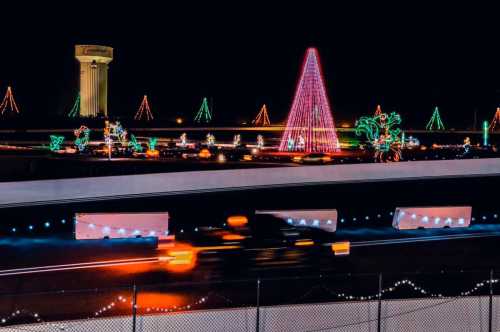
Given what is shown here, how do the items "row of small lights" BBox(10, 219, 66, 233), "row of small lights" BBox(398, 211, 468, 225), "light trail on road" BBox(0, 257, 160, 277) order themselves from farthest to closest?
"row of small lights" BBox(398, 211, 468, 225), "row of small lights" BBox(10, 219, 66, 233), "light trail on road" BBox(0, 257, 160, 277)

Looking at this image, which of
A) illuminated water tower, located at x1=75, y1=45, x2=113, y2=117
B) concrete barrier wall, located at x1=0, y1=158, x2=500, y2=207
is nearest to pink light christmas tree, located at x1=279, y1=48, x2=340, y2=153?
concrete barrier wall, located at x1=0, y1=158, x2=500, y2=207

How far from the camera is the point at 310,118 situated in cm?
5784

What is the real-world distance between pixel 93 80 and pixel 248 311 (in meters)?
114

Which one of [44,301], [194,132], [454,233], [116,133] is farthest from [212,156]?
[194,132]

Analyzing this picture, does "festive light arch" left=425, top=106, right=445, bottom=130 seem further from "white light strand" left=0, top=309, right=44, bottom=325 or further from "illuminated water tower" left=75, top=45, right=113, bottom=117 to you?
"white light strand" left=0, top=309, right=44, bottom=325

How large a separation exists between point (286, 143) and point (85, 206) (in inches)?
1800

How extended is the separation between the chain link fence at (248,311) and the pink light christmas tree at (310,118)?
40159 mm

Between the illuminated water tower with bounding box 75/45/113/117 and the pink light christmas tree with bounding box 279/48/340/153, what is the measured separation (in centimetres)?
6077

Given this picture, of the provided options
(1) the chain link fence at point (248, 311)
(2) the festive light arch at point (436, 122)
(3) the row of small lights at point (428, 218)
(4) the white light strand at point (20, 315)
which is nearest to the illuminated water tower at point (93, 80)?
(2) the festive light arch at point (436, 122)

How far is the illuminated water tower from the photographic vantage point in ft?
384

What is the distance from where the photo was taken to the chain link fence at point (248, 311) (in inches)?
379

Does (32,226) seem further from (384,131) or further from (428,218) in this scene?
(384,131)

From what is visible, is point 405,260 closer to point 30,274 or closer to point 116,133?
point 30,274

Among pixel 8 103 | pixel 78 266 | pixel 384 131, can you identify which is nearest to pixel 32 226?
pixel 78 266
